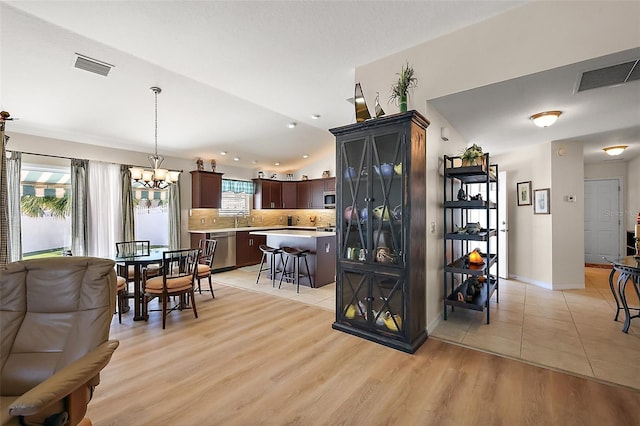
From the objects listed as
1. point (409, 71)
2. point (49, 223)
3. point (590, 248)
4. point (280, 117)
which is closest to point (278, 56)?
point (409, 71)

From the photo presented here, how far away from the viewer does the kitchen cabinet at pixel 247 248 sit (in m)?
6.98

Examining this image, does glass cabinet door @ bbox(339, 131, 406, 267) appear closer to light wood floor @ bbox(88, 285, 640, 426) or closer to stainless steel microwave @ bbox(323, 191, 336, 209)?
light wood floor @ bbox(88, 285, 640, 426)

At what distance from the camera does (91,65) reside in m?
3.29

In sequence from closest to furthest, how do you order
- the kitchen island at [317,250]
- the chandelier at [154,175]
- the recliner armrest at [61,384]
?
the recliner armrest at [61,384] → the chandelier at [154,175] → the kitchen island at [317,250]

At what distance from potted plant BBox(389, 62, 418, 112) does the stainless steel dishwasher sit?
5.04 metres

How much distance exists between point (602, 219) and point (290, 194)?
785cm

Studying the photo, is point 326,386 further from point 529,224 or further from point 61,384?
point 529,224

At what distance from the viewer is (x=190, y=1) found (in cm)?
238

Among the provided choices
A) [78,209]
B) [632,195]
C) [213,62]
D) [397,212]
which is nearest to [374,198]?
[397,212]

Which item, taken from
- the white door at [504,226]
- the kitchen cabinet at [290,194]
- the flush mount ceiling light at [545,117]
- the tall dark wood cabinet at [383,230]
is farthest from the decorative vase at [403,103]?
the kitchen cabinet at [290,194]

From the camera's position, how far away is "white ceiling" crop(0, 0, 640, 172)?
99.0 inches

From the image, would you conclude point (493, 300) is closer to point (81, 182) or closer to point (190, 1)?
point (190, 1)

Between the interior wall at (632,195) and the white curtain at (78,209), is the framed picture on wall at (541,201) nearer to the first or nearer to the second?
the interior wall at (632,195)

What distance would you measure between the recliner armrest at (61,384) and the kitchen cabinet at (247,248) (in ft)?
17.9
